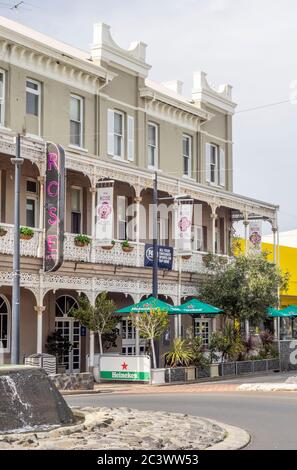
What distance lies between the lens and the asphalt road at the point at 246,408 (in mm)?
12531

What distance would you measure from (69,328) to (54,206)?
6.42m

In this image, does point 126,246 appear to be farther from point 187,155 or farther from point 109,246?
point 187,155

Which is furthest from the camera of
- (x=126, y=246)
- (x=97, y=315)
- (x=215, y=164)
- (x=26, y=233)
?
(x=215, y=164)

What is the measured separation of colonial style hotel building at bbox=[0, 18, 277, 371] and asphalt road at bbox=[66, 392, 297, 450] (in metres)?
7.12

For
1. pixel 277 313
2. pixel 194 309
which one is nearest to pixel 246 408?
pixel 194 309

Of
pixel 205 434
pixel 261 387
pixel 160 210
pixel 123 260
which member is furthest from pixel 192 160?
pixel 205 434

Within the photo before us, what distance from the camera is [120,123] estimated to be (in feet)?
110

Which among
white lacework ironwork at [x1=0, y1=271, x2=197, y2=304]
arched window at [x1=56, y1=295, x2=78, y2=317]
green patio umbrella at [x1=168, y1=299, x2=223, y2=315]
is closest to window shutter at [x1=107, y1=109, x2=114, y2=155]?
white lacework ironwork at [x1=0, y1=271, x2=197, y2=304]

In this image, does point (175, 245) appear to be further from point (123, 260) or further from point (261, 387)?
point (261, 387)

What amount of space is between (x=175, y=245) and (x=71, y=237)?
6625 mm

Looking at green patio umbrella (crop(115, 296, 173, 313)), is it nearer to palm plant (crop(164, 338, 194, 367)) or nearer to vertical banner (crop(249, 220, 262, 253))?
palm plant (crop(164, 338, 194, 367))

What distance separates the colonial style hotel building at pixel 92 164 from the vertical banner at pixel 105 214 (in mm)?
310

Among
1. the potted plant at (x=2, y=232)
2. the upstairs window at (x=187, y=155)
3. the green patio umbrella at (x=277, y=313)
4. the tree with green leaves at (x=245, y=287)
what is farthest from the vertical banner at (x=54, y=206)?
the upstairs window at (x=187, y=155)

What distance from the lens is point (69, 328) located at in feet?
102
